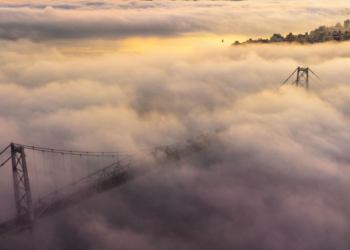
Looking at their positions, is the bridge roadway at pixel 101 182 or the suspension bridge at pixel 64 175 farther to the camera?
the bridge roadway at pixel 101 182

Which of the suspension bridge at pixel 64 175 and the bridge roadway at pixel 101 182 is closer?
the suspension bridge at pixel 64 175

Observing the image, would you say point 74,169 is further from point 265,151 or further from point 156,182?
point 265,151

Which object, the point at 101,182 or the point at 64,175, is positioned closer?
the point at 101,182

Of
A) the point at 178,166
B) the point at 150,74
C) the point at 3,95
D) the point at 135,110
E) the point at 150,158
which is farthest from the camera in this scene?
the point at 150,74

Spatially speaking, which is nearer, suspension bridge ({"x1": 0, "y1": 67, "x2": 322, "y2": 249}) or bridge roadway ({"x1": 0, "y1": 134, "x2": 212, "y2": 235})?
suspension bridge ({"x1": 0, "y1": 67, "x2": 322, "y2": 249})

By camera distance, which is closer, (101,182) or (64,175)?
(101,182)

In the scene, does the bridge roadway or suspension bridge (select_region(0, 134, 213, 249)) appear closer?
suspension bridge (select_region(0, 134, 213, 249))

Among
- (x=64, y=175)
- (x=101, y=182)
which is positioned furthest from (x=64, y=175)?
(x=101, y=182)

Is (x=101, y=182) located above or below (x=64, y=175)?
above

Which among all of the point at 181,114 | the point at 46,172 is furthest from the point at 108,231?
the point at 181,114

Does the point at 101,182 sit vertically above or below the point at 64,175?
above

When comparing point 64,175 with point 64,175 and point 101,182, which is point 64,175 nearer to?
point 64,175
